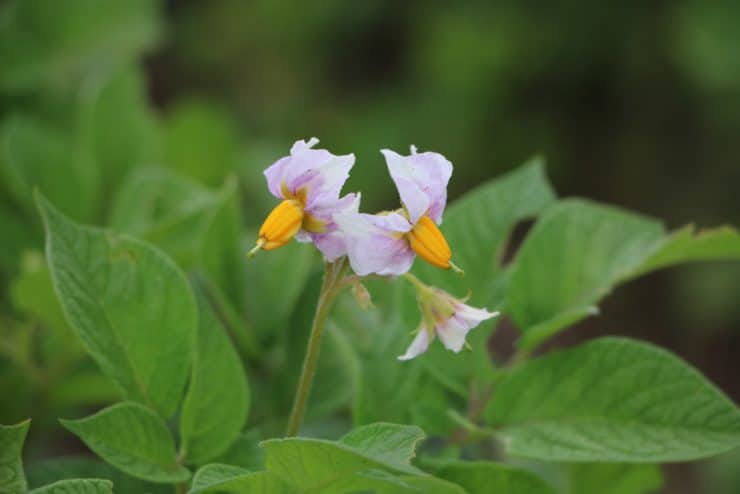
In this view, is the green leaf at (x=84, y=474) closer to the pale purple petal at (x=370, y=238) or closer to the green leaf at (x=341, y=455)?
the green leaf at (x=341, y=455)

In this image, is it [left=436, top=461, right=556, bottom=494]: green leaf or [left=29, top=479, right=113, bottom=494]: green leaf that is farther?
[left=436, top=461, right=556, bottom=494]: green leaf

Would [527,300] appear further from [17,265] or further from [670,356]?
[17,265]

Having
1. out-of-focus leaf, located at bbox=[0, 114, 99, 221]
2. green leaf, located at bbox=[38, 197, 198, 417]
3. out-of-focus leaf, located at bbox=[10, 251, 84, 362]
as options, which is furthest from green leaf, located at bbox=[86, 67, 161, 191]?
green leaf, located at bbox=[38, 197, 198, 417]

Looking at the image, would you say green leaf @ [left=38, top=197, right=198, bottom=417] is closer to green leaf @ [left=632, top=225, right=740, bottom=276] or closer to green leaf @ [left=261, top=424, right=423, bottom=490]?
green leaf @ [left=261, top=424, right=423, bottom=490]

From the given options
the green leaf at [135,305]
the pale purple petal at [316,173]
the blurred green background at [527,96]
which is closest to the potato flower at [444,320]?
the pale purple petal at [316,173]

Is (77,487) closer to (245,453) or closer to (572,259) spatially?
(245,453)

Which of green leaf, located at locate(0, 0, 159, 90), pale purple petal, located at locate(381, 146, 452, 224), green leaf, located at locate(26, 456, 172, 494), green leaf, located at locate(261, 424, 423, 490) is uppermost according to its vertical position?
green leaf, located at locate(0, 0, 159, 90)

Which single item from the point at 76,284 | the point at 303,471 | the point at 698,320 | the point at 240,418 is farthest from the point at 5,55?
the point at 698,320
